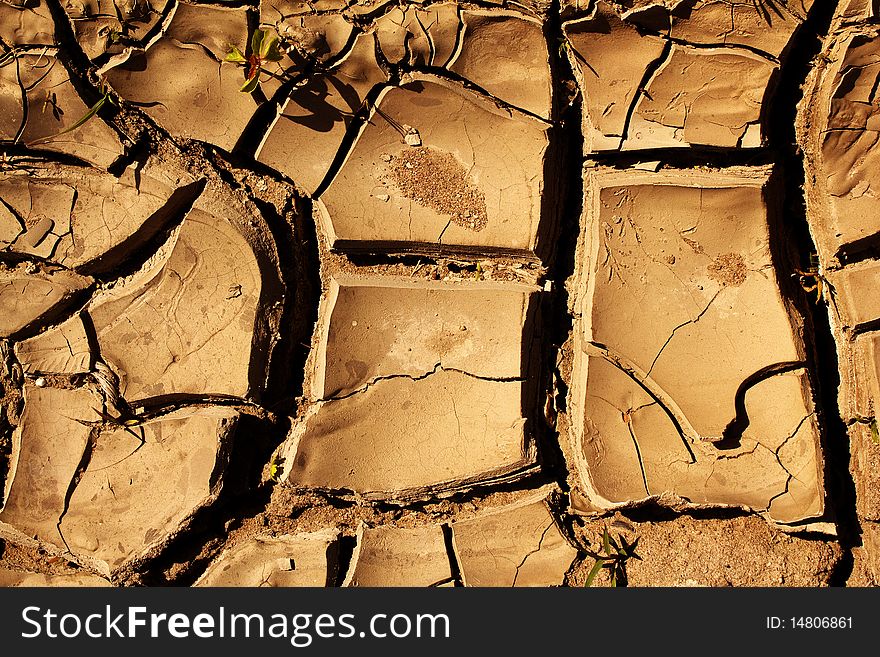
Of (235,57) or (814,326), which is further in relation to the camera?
(814,326)

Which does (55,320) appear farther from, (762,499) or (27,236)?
(762,499)

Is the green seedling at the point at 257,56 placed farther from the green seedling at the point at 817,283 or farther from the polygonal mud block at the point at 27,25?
the green seedling at the point at 817,283

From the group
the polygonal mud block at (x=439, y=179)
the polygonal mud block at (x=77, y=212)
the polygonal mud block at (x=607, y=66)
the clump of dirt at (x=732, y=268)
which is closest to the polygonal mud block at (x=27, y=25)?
the polygonal mud block at (x=77, y=212)

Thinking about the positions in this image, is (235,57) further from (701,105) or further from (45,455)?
(701,105)

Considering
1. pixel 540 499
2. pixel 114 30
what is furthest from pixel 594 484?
pixel 114 30

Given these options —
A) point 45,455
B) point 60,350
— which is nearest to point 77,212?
point 60,350

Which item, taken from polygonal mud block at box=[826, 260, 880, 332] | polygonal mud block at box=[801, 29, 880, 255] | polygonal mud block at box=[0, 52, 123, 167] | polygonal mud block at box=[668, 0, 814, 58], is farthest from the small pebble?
polygonal mud block at box=[826, 260, 880, 332]
